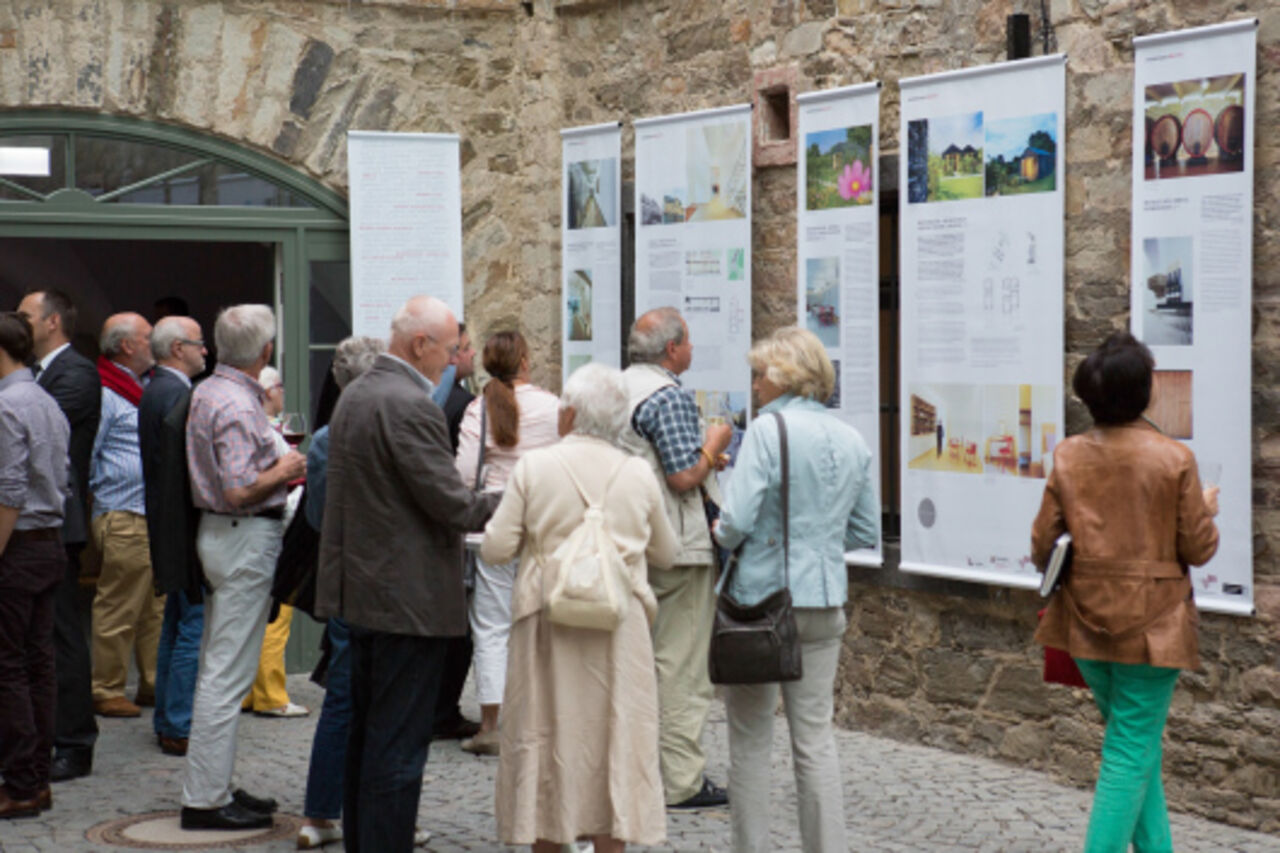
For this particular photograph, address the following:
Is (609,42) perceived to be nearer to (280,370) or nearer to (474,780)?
(280,370)

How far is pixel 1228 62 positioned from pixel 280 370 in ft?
17.7

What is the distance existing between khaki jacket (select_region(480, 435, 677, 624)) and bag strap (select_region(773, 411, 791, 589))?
1.35 ft

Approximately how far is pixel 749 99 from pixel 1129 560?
419cm

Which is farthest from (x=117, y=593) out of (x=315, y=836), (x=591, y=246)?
(x=591, y=246)

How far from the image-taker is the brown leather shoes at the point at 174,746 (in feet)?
24.7

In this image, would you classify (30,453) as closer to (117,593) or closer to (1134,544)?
(117,593)

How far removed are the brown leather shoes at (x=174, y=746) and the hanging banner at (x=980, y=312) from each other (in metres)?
3.23

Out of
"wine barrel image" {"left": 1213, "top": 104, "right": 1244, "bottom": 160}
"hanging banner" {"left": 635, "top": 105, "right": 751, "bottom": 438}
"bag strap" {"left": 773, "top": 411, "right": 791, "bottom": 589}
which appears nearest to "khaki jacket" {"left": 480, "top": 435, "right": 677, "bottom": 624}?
"bag strap" {"left": 773, "top": 411, "right": 791, "bottom": 589}

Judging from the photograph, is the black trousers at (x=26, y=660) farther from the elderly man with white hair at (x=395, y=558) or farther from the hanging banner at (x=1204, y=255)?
the hanging banner at (x=1204, y=255)

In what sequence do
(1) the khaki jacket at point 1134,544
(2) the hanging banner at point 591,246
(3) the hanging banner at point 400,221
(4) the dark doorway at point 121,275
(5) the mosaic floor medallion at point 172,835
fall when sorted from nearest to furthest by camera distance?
(1) the khaki jacket at point 1134,544 < (5) the mosaic floor medallion at point 172,835 < (2) the hanging banner at point 591,246 < (3) the hanging banner at point 400,221 < (4) the dark doorway at point 121,275

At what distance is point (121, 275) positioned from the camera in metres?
11.6

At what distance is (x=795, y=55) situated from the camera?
8.21 meters

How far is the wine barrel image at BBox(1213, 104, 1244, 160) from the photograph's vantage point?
6113mm

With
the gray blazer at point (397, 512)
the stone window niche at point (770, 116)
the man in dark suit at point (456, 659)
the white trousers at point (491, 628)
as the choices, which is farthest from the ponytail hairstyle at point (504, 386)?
the stone window niche at point (770, 116)
